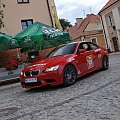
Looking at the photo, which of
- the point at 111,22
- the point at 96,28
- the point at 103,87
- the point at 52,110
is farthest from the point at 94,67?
the point at 96,28

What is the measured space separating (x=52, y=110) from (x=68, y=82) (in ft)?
10.1

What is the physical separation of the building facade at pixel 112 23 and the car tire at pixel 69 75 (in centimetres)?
2608

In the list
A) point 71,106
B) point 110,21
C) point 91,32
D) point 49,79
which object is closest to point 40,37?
point 49,79

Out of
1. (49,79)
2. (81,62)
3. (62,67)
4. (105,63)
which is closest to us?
(49,79)

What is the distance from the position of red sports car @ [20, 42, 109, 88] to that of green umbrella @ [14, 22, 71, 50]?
3.46 metres

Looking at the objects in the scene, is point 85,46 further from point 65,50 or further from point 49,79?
point 49,79

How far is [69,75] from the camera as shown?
906 cm

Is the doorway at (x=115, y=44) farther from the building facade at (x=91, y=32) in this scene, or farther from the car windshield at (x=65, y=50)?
the car windshield at (x=65, y=50)

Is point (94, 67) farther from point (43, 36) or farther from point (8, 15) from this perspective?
point (8, 15)

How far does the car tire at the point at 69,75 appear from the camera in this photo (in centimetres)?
887

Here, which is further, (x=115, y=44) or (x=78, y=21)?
(x=78, y=21)

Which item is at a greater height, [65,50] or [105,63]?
[65,50]

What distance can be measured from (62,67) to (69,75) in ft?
1.53

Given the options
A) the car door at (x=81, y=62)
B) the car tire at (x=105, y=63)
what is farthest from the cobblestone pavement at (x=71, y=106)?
the car tire at (x=105, y=63)
